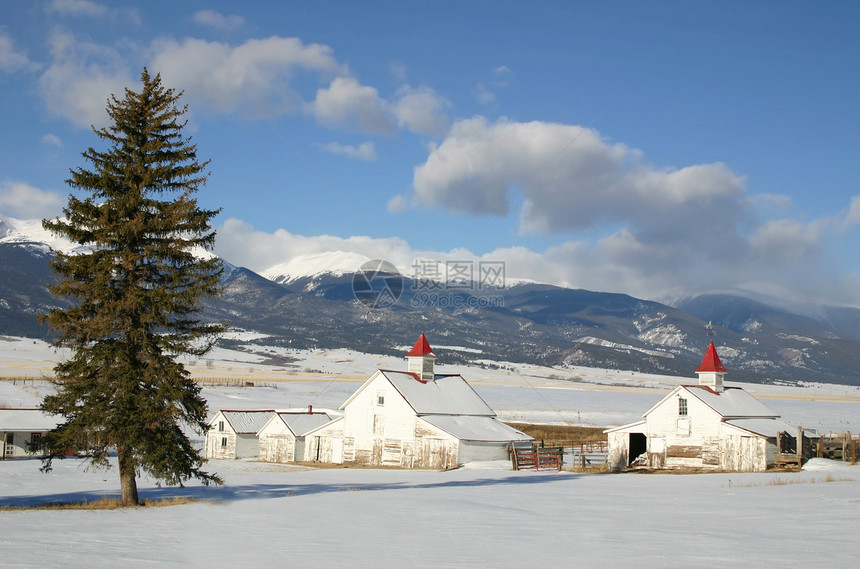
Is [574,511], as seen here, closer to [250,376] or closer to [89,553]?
[89,553]

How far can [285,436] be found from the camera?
59.0 m

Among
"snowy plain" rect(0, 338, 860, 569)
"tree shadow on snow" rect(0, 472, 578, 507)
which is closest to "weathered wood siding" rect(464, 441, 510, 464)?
"snowy plain" rect(0, 338, 860, 569)

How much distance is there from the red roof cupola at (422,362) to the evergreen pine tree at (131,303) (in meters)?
33.4

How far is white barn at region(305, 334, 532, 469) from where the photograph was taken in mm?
50188

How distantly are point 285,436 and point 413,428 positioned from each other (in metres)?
12.8

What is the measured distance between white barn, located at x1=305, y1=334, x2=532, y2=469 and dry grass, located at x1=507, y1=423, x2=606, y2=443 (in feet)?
45.4

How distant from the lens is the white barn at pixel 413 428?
50.2 metres

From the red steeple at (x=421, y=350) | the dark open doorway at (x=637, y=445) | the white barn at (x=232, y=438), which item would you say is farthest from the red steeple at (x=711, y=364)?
the white barn at (x=232, y=438)

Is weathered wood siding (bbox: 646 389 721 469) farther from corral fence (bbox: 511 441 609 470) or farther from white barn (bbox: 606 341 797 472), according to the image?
corral fence (bbox: 511 441 609 470)

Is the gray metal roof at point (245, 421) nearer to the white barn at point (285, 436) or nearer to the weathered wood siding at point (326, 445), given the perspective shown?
the white barn at point (285, 436)

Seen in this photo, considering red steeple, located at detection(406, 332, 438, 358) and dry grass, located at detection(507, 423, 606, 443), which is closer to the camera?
red steeple, located at detection(406, 332, 438, 358)

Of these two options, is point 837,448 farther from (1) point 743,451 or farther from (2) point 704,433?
(2) point 704,433

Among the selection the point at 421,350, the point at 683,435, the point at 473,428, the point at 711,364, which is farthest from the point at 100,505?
the point at 711,364

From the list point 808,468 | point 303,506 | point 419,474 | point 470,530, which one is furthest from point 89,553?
point 808,468
